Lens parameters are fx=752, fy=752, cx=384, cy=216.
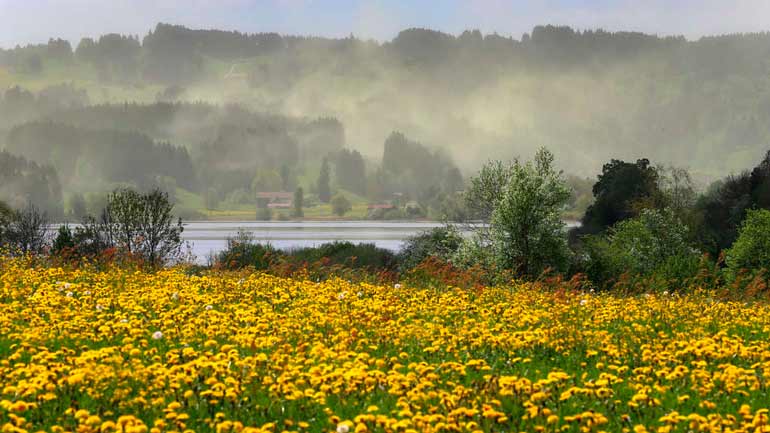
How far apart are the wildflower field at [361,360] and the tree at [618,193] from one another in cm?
6695

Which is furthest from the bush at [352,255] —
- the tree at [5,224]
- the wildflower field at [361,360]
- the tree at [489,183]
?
the wildflower field at [361,360]

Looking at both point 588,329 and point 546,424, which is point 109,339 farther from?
point 588,329

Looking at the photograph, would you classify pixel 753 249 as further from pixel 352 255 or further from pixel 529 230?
pixel 352 255

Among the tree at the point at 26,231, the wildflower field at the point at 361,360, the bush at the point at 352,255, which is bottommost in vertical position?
the bush at the point at 352,255

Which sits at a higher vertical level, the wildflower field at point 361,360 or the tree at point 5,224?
the tree at point 5,224

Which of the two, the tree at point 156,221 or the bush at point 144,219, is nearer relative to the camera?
the bush at point 144,219

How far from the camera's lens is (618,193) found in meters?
84.9

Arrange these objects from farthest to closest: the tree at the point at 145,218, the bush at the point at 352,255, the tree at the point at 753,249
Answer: the bush at the point at 352,255, the tree at the point at 145,218, the tree at the point at 753,249

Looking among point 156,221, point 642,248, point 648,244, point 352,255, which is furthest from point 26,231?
point 648,244

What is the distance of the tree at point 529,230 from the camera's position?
143ft

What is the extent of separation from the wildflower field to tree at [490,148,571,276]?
78.9 ft

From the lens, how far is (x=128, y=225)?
4678cm

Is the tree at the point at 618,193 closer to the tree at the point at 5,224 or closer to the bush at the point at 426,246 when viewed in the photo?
the bush at the point at 426,246

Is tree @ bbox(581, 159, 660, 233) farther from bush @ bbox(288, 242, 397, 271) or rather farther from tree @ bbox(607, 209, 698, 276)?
bush @ bbox(288, 242, 397, 271)
